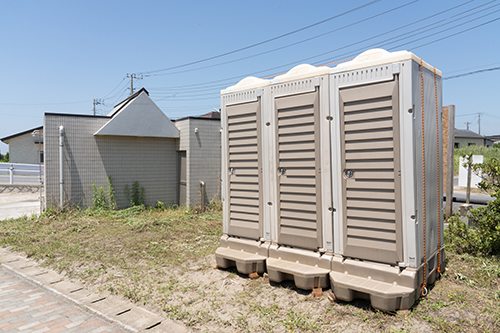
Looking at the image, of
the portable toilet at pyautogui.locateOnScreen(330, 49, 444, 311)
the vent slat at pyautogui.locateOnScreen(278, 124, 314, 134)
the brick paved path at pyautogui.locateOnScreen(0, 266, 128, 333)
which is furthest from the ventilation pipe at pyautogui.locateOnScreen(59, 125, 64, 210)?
the portable toilet at pyautogui.locateOnScreen(330, 49, 444, 311)

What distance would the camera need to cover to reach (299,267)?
435cm

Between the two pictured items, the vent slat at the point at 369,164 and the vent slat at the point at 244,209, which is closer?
the vent slat at the point at 369,164

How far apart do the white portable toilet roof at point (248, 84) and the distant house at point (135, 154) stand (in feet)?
18.7

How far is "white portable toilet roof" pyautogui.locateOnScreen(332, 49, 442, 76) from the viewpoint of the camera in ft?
12.1

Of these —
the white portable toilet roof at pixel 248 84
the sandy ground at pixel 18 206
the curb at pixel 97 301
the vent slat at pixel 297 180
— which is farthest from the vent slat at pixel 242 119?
the sandy ground at pixel 18 206

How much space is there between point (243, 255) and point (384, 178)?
229 cm

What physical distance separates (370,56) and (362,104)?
22.6 inches

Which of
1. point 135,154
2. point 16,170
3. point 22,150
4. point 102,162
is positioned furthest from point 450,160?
point 22,150

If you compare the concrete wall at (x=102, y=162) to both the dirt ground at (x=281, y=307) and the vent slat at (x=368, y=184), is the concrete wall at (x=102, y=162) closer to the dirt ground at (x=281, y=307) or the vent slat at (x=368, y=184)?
the dirt ground at (x=281, y=307)

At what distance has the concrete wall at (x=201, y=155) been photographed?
1081 centimetres

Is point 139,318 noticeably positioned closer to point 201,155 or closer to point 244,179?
point 244,179

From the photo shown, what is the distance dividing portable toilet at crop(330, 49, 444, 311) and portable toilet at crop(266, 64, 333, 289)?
157mm

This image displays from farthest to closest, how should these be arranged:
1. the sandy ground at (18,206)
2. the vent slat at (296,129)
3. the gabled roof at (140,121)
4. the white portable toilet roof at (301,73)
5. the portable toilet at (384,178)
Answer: the sandy ground at (18,206) → the gabled roof at (140,121) → the vent slat at (296,129) → the white portable toilet roof at (301,73) → the portable toilet at (384,178)

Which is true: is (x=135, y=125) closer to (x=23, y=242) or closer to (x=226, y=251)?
(x=23, y=242)
